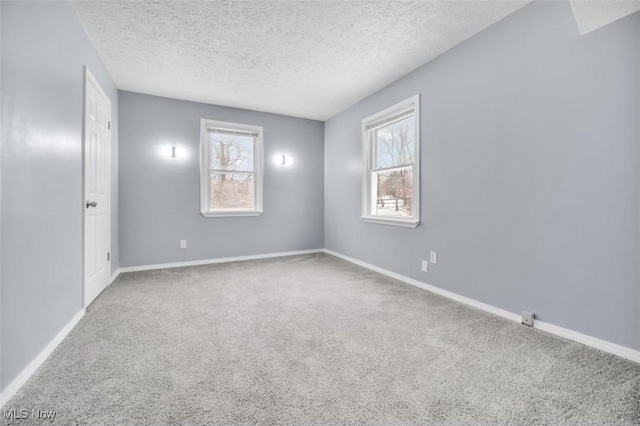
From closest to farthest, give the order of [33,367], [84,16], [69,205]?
[33,367] < [69,205] < [84,16]

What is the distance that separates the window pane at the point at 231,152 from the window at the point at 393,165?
6.36 feet

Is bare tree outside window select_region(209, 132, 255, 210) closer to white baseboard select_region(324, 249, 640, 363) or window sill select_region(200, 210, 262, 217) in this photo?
window sill select_region(200, 210, 262, 217)

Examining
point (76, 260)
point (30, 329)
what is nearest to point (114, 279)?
point (76, 260)

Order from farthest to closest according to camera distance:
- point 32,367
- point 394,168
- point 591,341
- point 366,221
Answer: point 366,221 → point 394,168 → point 591,341 → point 32,367

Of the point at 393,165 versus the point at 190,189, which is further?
the point at 190,189

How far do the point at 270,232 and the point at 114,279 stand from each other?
2262 mm

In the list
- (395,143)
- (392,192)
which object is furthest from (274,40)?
(392,192)

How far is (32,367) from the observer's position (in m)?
1.61

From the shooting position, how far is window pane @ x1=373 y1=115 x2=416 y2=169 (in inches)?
140

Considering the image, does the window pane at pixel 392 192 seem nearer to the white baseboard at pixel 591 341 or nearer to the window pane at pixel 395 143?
the window pane at pixel 395 143

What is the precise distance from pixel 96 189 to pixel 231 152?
212 centimetres

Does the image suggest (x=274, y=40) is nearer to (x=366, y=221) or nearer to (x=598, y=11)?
(x=598, y=11)

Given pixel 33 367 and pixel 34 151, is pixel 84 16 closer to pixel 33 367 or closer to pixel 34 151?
pixel 34 151

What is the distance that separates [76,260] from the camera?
7.59ft
